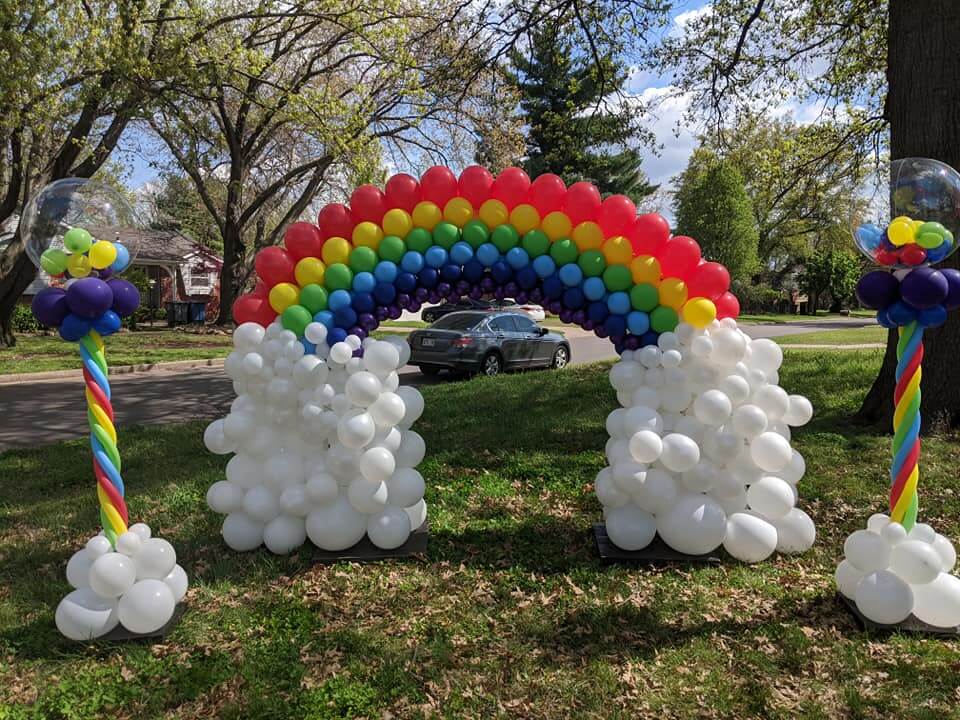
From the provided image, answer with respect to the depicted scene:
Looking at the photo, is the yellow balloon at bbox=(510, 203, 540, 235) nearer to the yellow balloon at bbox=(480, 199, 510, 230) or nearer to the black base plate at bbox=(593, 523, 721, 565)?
the yellow balloon at bbox=(480, 199, 510, 230)

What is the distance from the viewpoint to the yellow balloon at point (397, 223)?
194 inches

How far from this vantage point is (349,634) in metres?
3.93

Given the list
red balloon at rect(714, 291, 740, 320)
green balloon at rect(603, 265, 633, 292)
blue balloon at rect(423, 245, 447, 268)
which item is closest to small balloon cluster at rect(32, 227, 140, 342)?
blue balloon at rect(423, 245, 447, 268)

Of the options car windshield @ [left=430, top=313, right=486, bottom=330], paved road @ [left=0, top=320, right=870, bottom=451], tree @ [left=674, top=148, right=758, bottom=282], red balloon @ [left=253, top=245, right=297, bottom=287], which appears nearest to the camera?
red balloon @ [left=253, top=245, right=297, bottom=287]

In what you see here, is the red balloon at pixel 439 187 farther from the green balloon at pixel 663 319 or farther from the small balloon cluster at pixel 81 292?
the small balloon cluster at pixel 81 292

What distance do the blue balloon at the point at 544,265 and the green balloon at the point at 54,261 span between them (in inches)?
122

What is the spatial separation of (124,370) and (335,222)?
12.9m

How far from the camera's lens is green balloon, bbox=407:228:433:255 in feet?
16.2

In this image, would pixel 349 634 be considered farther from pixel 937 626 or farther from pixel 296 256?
pixel 937 626

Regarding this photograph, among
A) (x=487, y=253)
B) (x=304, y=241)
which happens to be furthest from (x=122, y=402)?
(x=487, y=253)

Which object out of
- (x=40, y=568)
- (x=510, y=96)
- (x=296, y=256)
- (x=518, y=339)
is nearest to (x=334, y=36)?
(x=510, y=96)

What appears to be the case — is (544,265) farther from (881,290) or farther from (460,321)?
(460,321)

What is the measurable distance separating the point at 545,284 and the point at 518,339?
946 centimetres

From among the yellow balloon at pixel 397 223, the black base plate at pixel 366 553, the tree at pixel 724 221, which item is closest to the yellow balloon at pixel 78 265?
the yellow balloon at pixel 397 223
